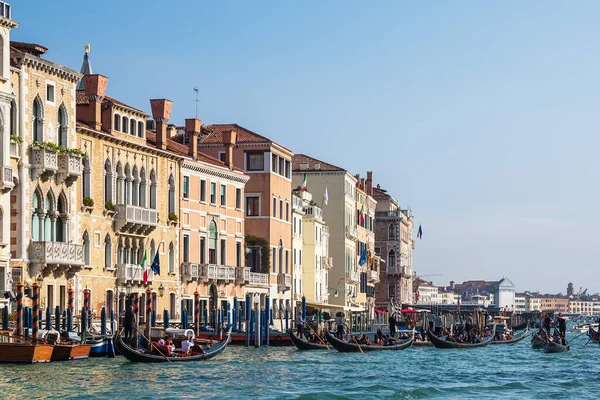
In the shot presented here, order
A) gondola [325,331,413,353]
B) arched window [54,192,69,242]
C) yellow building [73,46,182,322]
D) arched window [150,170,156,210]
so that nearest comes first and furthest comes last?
arched window [54,192,69,242] → yellow building [73,46,182,322] → gondola [325,331,413,353] → arched window [150,170,156,210]

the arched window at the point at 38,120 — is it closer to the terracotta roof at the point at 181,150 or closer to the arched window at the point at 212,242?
the terracotta roof at the point at 181,150

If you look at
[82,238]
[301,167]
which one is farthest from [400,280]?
[82,238]

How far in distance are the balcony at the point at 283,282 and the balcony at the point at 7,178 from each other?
922 inches

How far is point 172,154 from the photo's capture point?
155 ft

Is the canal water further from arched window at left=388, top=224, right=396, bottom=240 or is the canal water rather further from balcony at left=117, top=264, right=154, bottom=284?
arched window at left=388, top=224, right=396, bottom=240

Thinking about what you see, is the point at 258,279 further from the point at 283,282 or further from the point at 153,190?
Answer: the point at 153,190

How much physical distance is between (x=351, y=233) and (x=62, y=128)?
35918mm

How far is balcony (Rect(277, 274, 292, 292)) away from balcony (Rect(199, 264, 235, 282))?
593 cm

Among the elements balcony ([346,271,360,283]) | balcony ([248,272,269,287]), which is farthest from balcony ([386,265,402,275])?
balcony ([248,272,269,287])

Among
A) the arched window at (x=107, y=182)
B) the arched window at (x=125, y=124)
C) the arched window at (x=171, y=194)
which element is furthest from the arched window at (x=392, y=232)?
the arched window at (x=107, y=182)

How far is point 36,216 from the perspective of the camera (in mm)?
38156

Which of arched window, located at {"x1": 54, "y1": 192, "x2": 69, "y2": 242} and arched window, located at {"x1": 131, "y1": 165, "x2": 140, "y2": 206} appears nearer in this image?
arched window, located at {"x1": 54, "y1": 192, "x2": 69, "y2": 242}

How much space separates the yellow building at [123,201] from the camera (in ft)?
137

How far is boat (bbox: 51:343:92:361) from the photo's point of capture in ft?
105
